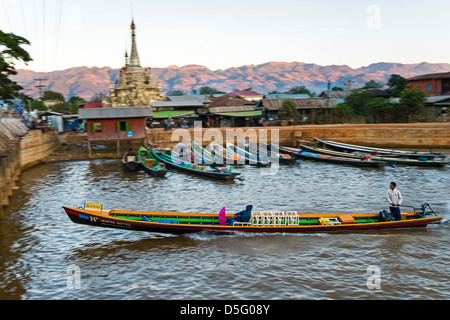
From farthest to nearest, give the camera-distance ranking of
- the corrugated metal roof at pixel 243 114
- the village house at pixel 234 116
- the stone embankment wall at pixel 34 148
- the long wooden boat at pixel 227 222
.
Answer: the village house at pixel 234 116 < the corrugated metal roof at pixel 243 114 < the stone embankment wall at pixel 34 148 < the long wooden boat at pixel 227 222

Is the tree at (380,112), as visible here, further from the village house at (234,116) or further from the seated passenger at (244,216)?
the seated passenger at (244,216)

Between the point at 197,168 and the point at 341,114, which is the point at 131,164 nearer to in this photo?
the point at 197,168

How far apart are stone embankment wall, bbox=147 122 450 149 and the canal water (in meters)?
17.3

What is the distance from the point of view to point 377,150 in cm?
3616

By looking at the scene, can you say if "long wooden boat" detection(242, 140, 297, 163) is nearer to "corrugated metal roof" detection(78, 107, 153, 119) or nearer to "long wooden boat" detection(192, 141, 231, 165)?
"long wooden boat" detection(192, 141, 231, 165)

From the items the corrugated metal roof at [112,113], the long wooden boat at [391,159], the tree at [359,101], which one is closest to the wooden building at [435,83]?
the tree at [359,101]

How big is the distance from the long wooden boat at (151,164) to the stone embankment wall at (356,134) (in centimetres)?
643

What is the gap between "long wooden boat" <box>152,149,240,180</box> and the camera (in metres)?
27.2

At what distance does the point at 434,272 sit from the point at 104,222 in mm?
12119

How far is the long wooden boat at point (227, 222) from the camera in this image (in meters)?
15.4

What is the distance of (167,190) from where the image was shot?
25188mm

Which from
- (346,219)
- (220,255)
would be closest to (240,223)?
(220,255)
